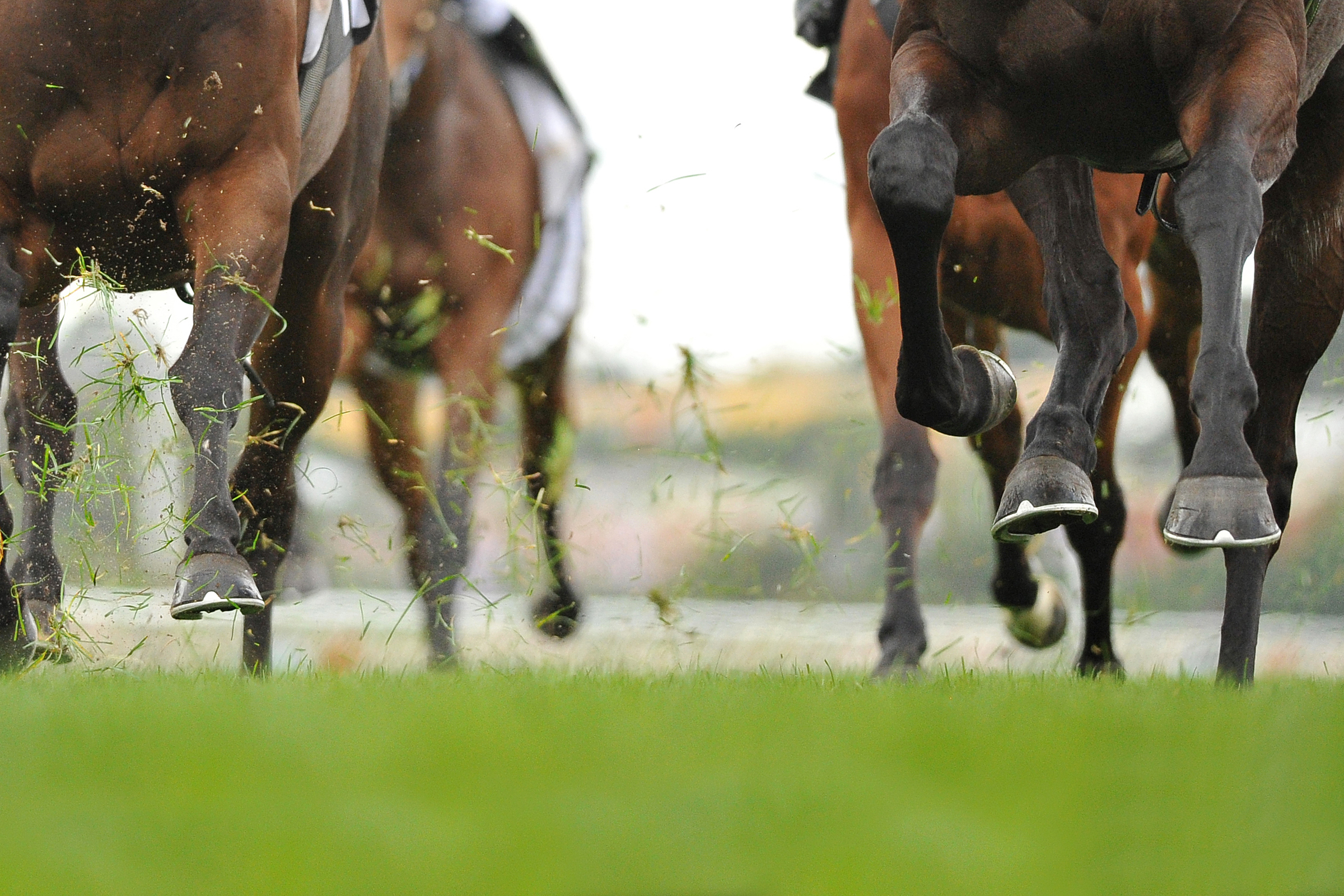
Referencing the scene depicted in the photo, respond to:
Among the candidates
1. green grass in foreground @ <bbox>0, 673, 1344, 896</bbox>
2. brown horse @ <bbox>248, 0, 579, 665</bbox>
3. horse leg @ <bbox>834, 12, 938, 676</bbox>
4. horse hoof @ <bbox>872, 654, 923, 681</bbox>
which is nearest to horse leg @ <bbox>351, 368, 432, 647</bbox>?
brown horse @ <bbox>248, 0, 579, 665</bbox>

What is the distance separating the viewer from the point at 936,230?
9.61 ft

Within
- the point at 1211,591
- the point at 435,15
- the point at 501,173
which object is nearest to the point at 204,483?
the point at 501,173

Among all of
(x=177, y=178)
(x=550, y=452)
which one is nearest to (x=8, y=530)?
A: (x=177, y=178)

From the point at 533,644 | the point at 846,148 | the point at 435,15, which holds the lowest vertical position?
the point at 533,644

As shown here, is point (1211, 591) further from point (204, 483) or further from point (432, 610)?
point (204, 483)

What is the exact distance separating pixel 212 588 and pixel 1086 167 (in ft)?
7.06

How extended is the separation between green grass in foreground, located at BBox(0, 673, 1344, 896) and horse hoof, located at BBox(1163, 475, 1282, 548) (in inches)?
12.7

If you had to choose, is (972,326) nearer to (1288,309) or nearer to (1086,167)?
(1288,309)

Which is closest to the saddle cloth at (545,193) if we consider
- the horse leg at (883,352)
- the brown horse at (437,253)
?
the brown horse at (437,253)

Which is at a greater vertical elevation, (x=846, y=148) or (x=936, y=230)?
(x=846, y=148)

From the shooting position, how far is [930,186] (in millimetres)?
2881

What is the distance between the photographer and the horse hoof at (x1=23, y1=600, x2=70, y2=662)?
3611 mm

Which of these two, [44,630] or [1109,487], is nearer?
[44,630]

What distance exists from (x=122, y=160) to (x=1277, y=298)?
292cm
